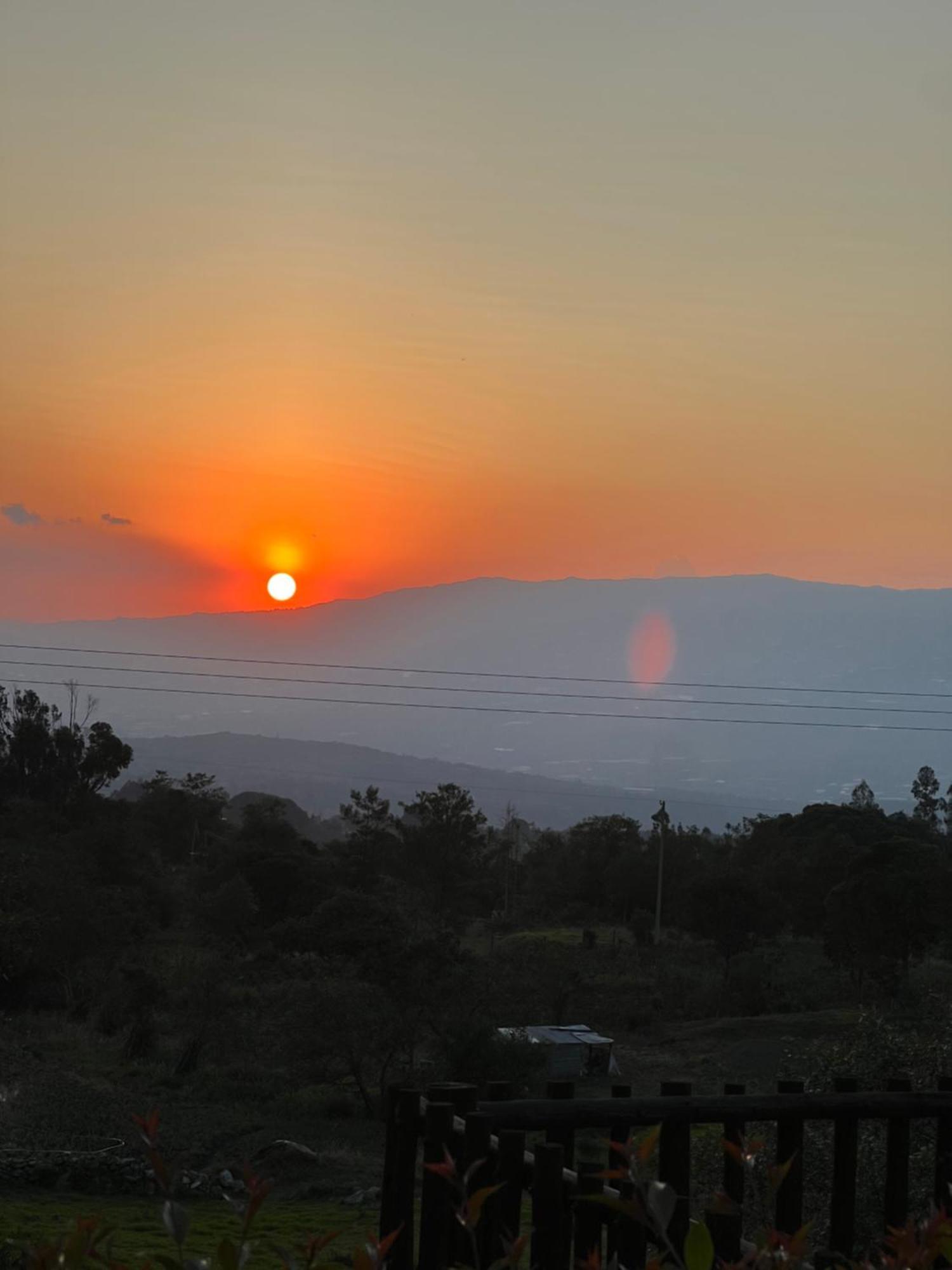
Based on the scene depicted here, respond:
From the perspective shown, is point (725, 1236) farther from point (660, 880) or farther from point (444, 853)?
point (444, 853)

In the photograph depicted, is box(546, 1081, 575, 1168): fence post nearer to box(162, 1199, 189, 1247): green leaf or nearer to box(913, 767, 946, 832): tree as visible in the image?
box(162, 1199, 189, 1247): green leaf

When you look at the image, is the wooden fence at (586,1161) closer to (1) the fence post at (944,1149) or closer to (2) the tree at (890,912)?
(1) the fence post at (944,1149)

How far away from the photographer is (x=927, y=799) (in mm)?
81438

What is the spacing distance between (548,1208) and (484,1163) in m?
0.34

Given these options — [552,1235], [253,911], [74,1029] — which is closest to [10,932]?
[74,1029]

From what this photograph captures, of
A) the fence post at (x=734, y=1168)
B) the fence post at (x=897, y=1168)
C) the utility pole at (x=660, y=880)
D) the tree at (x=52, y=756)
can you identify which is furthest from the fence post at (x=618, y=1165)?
the tree at (x=52, y=756)

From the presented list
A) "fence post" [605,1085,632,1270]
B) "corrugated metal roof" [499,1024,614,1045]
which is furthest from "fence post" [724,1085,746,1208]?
"corrugated metal roof" [499,1024,614,1045]

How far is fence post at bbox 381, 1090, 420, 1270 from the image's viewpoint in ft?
16.3

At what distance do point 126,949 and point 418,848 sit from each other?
2132 centimetres

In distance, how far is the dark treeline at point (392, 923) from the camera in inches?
1198

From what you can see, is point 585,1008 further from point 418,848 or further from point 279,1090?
point 418,848

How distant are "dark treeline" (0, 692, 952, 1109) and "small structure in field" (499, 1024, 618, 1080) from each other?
982mm

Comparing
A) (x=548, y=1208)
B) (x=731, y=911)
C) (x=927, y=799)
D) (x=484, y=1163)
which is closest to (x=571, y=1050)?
(x=731, y=911)

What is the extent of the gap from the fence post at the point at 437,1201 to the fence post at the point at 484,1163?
0.31 feet
